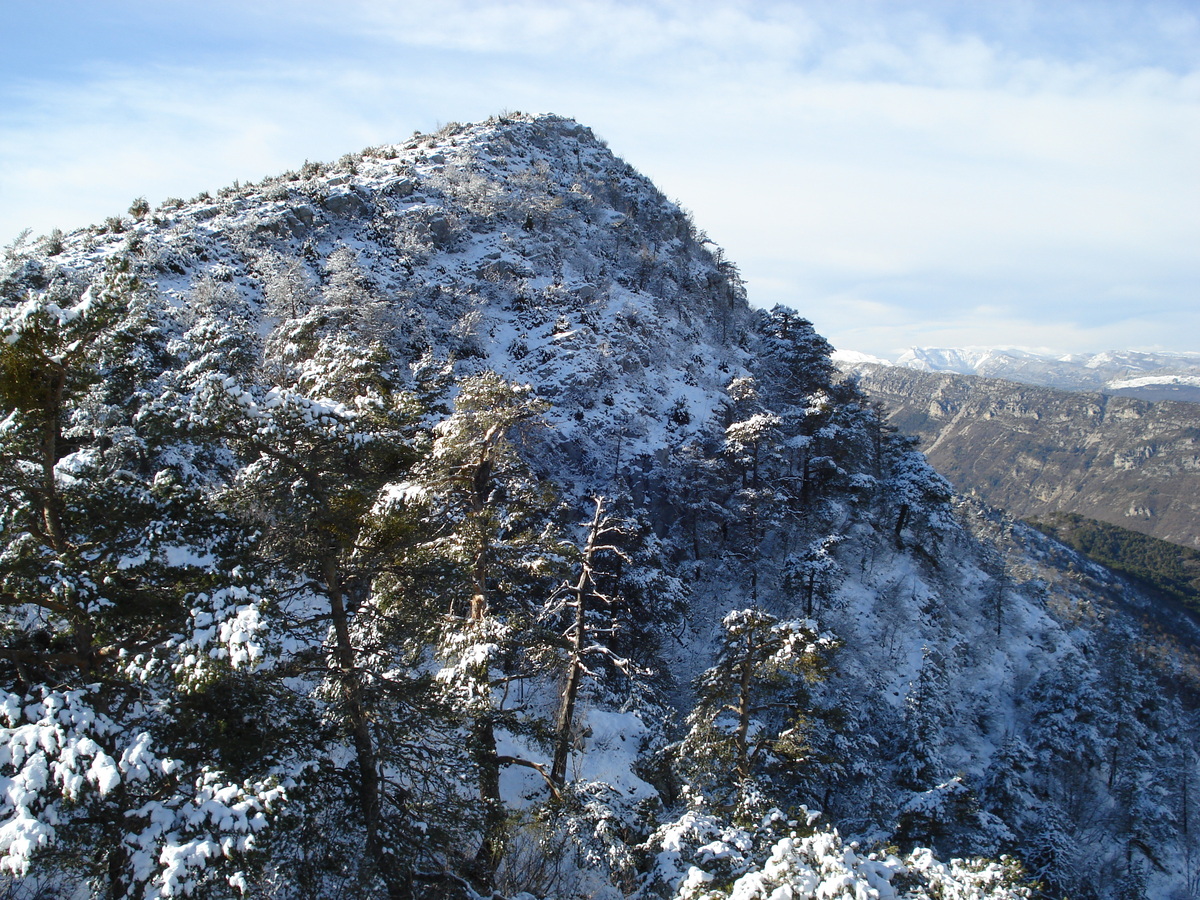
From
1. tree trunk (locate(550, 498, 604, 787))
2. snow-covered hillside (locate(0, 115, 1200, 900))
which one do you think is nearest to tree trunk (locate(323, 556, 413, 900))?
snow-covered hillside (locate(0, 115, 1200, 900))

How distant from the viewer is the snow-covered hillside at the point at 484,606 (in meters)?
5.41

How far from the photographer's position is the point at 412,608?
7.56 m

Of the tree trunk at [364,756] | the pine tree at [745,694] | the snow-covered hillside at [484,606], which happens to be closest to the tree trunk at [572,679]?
the snow-covered hillside at [484,606]

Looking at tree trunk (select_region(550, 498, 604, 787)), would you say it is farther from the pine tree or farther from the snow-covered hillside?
the pine tree

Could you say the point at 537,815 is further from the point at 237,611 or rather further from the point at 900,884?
the point at 237,611

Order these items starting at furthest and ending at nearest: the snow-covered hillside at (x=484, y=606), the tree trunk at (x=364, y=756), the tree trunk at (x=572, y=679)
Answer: the tree trunk at (x=572, y=679)
the tree trunk at (x=364, y=756)
the snow-covered hillside at (x=484, y=606)

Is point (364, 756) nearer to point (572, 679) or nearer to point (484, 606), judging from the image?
point (484, 606)

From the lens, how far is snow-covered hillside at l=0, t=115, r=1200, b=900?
5.41m

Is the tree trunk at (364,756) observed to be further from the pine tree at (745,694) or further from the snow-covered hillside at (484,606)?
the pine tree at (745,694)

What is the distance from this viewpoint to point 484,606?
891cm

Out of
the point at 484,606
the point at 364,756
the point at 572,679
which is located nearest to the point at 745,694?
the point at 572,679

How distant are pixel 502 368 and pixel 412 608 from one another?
1098 inches

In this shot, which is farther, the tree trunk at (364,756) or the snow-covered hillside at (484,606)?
the tree trunk at (364,756)

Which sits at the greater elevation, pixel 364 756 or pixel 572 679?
pixel 364 756
